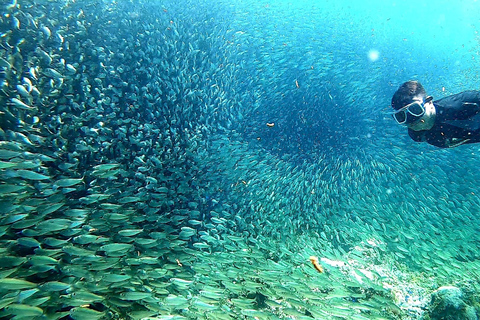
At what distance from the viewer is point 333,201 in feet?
26.6

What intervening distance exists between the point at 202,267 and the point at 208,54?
282 inches

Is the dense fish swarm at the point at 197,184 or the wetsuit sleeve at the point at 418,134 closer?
the dense fish swarm at the point at 197,184

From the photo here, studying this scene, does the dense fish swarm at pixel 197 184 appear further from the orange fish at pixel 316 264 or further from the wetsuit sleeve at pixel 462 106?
the wetsuit sleeve at pixel 462 106

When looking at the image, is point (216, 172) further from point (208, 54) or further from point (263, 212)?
point (208, 54)

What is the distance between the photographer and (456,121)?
4.02m

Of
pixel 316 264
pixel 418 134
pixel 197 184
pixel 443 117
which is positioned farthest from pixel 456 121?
pixel 197 184

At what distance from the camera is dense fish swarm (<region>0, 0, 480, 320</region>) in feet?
11.5

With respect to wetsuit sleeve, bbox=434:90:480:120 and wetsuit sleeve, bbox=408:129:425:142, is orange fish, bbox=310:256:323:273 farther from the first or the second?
wetsuit sleeve, bbox=434:90:480:120

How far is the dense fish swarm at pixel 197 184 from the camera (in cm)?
350

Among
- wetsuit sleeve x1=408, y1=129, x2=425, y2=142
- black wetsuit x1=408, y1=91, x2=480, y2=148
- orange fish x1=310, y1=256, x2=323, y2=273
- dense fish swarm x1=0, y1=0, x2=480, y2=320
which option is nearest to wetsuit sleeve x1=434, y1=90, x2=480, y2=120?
black wetsuit x1=408, y1=91, x2=480, y2=148

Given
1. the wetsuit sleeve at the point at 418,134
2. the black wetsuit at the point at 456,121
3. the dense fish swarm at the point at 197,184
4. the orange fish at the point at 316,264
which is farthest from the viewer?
the orange fish at the point at 316,264

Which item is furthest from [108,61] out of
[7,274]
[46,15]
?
[7,274]

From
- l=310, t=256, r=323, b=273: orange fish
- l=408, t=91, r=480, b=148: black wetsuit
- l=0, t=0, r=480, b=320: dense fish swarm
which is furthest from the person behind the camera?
l=310, t=256, r=323, b=273: orange fish

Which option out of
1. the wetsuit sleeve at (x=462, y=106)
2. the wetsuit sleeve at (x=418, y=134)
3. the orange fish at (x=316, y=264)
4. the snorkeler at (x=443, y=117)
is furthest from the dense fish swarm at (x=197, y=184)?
the wetsuit sleeve at (x=462, y=106)
